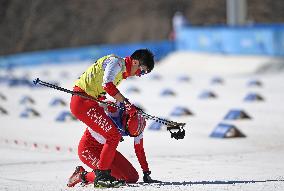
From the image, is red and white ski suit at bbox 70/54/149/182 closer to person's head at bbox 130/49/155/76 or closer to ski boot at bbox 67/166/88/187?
ski boot at bbox 67/166/88/187

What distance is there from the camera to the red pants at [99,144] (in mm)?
9547

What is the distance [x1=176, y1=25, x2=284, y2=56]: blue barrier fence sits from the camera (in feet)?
102

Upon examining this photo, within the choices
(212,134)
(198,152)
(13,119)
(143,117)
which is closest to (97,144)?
(143,117)

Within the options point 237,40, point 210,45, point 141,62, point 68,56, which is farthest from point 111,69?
point 68,56

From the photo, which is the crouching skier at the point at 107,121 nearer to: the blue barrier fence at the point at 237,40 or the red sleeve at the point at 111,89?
the red sleeve at the point at 111,89

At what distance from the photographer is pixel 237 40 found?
3281 centimetres

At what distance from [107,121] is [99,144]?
512mm

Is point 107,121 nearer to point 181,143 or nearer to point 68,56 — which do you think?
point 181,143

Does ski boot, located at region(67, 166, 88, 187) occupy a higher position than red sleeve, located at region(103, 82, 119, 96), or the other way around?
red sleeve, located at region(103, 82, 119, 96)

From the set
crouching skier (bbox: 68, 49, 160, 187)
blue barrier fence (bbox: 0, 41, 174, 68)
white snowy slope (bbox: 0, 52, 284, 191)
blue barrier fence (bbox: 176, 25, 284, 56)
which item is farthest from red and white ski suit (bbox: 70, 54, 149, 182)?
blue barrier fence (bbox: 0, 41, 174, 68)

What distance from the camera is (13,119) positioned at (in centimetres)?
1959

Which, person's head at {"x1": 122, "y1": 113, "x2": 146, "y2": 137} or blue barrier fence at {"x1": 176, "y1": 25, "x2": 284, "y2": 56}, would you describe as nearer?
person's head at {"x1": 122, "y1": 113, "x2": 146, "y2": 137}

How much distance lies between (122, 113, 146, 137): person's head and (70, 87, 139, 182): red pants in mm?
155

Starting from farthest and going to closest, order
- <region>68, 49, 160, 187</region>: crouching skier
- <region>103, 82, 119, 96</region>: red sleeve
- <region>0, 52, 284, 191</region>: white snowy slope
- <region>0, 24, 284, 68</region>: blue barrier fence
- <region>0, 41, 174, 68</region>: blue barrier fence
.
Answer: <region>0, 41, 174, 68</region>: blue barrier fence → <region>0, 24, 284, 68</region>: blue barrier fence → <region>0, 52, 284, 191</region>: white snowy slope → <region>68, 49, 160, 187</region>: crouching skier → <region>103, 82, 119, 96</region>: red sleeve
